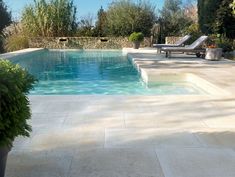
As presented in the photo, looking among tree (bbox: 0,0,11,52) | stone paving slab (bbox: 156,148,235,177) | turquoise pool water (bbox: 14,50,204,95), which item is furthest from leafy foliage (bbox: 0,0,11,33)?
stone paving slab (bbox: 156,148,235,177)

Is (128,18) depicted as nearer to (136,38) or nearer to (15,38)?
(136,38)

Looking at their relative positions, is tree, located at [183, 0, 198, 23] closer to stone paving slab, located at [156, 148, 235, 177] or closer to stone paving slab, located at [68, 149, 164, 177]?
stone paving slab, located at [156, 148, 235, 177]

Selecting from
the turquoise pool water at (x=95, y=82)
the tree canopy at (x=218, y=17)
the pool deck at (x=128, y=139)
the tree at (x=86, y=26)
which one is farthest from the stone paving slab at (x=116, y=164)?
the tree at (x=86, y=26)

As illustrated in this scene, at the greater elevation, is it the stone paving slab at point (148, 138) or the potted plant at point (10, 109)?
the potted plant at point (10, 109)

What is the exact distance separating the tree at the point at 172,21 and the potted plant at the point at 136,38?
11.7 ft

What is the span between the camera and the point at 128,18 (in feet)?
77.5

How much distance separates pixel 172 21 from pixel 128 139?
77.5ft

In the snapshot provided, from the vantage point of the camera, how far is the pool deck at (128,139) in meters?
2.96

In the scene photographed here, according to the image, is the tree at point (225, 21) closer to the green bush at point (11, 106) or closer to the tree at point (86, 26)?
the tree at point (86, 26)

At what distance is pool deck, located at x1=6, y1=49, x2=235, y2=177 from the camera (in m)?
2.96

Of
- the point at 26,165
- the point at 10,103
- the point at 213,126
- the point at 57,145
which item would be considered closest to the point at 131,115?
the point at 213,126

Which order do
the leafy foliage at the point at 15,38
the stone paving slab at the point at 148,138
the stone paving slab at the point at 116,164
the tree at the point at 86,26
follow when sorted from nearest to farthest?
the stone paving slab at the point at 116,164 → the stone paving slab at the point at 148,138 → the leafy foliage at the point at 15,38 → the tree at the point at 86,26

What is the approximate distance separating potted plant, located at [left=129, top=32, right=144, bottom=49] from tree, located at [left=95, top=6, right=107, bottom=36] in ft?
10.1

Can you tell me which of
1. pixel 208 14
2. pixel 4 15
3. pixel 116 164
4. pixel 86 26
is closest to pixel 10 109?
pixel 116 164
